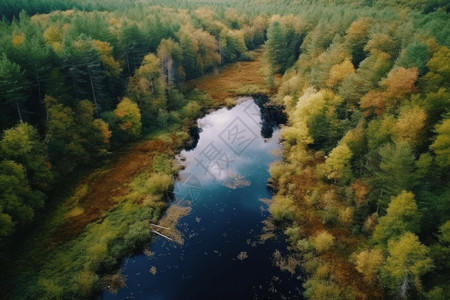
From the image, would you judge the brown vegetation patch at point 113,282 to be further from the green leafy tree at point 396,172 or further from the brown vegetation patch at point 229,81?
the brown vegetation patch at point 229,81

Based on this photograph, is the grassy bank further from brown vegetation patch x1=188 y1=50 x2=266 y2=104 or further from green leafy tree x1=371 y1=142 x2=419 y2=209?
brown vegetation patch x1=188 y1=50 x2=266 y2=104

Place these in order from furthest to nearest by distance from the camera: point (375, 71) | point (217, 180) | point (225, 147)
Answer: point (225, 147) < point (217, 180) < point (375, 71)

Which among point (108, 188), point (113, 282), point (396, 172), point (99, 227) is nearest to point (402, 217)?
point (396, 172)

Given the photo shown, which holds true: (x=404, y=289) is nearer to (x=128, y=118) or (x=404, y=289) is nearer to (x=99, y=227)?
(x=99, y=227)

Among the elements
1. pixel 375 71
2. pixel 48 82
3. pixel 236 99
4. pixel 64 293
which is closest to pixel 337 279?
pixel 64 293

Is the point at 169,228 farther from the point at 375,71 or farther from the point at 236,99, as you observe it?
the point at 236,99

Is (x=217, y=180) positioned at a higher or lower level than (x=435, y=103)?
lower
